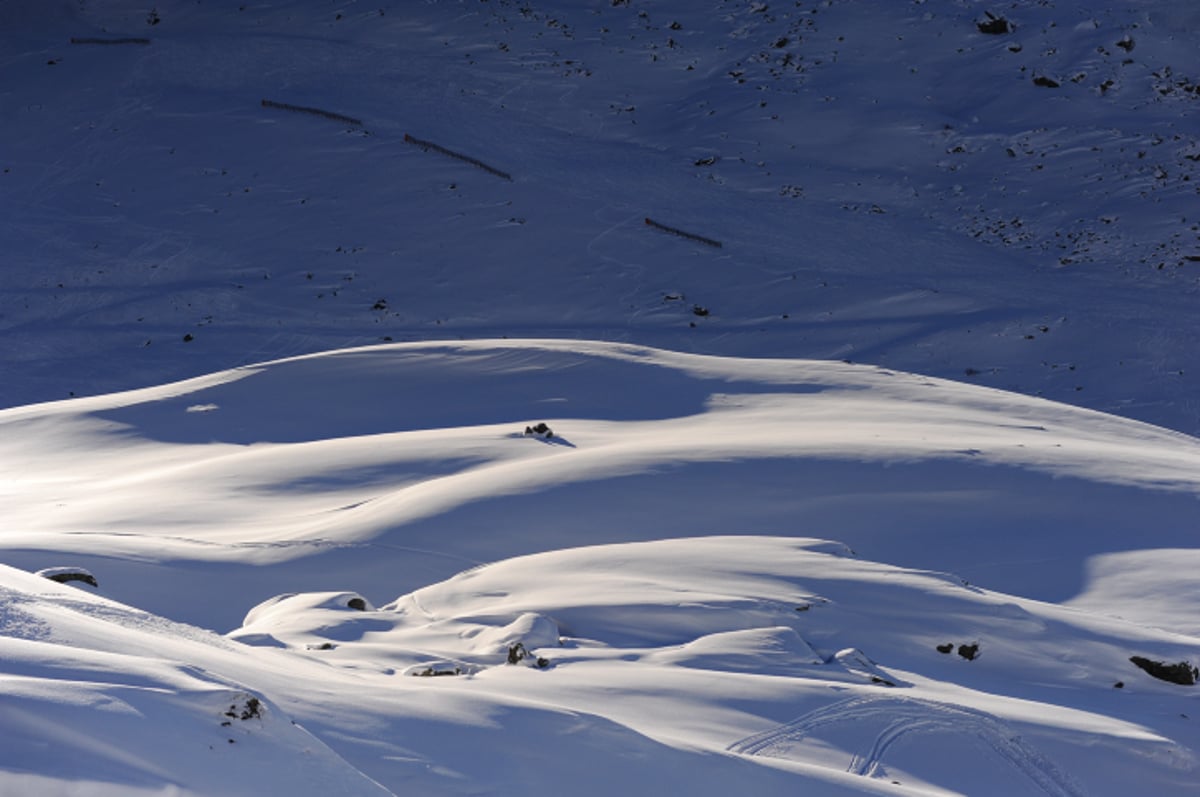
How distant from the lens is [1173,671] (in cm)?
447

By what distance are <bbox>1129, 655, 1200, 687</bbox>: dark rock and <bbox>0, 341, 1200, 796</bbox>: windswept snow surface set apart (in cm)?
4

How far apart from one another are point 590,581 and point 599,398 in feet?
12.4

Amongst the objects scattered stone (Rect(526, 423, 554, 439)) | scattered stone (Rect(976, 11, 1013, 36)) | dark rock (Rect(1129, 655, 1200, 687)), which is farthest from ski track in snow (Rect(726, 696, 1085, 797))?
scattered stone (Rect(976, 11, 1013, 36))

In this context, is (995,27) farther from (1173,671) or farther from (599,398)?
(1173,671)

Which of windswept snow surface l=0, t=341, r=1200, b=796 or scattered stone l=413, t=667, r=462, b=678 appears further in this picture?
scattered stone l=413, t=667, r=462, b=678

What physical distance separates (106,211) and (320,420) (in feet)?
30.9

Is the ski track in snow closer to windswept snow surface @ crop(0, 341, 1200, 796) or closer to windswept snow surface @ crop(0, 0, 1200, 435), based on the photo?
windswept snow surface @ crop(0, 341, 1200, 796)

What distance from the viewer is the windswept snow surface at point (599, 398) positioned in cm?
349

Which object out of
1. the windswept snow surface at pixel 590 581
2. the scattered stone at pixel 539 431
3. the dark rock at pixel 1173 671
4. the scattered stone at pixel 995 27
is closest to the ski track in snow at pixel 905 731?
the windswept snow surface at pixel 590 581

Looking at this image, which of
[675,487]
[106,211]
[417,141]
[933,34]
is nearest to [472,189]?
[417,141]

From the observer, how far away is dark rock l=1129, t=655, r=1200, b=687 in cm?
445

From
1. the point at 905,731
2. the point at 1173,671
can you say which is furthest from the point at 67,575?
the point at 1173,671

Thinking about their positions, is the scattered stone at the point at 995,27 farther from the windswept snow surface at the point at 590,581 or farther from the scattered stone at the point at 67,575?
the scattered stone at the point at 67,575

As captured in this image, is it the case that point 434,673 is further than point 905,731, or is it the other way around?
point 434,673
